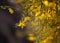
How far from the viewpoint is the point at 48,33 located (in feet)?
2.31

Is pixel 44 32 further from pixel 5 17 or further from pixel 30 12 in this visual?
pixel 5 17

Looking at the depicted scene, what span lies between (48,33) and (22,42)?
3.47ft

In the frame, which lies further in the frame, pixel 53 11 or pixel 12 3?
pixel 12 3

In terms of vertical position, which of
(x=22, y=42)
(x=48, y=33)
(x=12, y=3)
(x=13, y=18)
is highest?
(x=48, y=33)

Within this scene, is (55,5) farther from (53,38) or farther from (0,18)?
(0,18)

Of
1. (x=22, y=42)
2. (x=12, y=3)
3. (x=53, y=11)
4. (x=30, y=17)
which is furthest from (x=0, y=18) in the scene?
(x=53, y=11)

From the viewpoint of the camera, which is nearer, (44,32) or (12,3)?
(44,32)

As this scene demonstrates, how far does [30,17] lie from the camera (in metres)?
0.80

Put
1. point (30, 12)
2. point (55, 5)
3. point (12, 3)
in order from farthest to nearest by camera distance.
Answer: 1. point (12, 3)
2. point (30, 12)
3. point (55, 5)

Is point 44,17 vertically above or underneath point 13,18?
above

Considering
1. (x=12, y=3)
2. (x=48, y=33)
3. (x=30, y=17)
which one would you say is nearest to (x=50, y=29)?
(x=48, y=33)

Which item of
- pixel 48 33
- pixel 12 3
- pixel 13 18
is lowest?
pixel 13 18

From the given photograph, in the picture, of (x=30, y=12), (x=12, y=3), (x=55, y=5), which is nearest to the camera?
(x=55, y=5)

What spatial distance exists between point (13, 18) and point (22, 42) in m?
0.23
